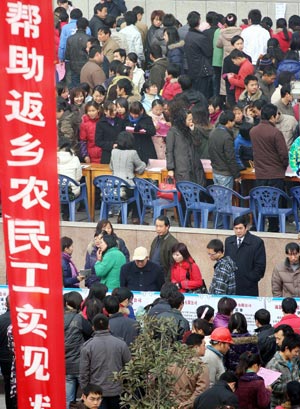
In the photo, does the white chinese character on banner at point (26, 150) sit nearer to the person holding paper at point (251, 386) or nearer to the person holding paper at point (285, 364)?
the person holding paper at point (251, 386)

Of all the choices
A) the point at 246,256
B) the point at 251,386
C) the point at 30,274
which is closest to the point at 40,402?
the point at 30,274

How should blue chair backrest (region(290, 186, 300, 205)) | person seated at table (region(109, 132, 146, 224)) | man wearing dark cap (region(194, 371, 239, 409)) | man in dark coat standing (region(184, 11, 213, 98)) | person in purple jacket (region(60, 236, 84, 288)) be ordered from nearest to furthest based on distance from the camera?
man wearing dark cap (region(194, 371, 239, 409))
person in purple jacket (region(60, 236, 84, 288))
blue chair backrest (region(290, 186, 300, 205))
person seated at table (region(109, 132, 146, 224))
man in dark coat standing (region(184, 11, 213, 98))

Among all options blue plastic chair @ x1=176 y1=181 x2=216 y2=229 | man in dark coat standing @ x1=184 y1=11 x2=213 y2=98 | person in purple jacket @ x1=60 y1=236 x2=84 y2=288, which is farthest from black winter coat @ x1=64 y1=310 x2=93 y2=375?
man in dark coat standing @ x1=184 y1=11 x2=213 y2=98

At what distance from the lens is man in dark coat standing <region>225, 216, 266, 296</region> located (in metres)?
15.3

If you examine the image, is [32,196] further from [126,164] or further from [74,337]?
[126,164]

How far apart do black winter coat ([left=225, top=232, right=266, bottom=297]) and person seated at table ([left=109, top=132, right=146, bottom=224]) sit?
2.73 m

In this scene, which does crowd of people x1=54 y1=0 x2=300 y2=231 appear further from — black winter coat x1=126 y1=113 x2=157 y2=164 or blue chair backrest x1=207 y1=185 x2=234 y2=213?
blue chair backrest x1=207 y1=185 x2=234 y2=213

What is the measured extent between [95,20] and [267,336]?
13891 millimetres

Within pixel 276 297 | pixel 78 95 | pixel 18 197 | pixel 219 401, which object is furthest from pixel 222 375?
pixel 78 95

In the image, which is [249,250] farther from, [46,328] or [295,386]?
[46,328]

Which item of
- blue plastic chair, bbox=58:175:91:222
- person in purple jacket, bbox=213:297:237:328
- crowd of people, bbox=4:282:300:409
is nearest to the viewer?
crowd of people, bbox=4:282:300:409

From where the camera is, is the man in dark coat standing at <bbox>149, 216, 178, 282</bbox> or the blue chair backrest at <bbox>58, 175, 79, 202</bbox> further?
the blue chair backrest at <bbox>58, 175, 79, 202</bbox>

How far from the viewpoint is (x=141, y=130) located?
18.6 m

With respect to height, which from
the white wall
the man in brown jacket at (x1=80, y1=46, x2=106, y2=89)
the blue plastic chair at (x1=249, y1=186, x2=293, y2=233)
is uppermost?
the white wall
